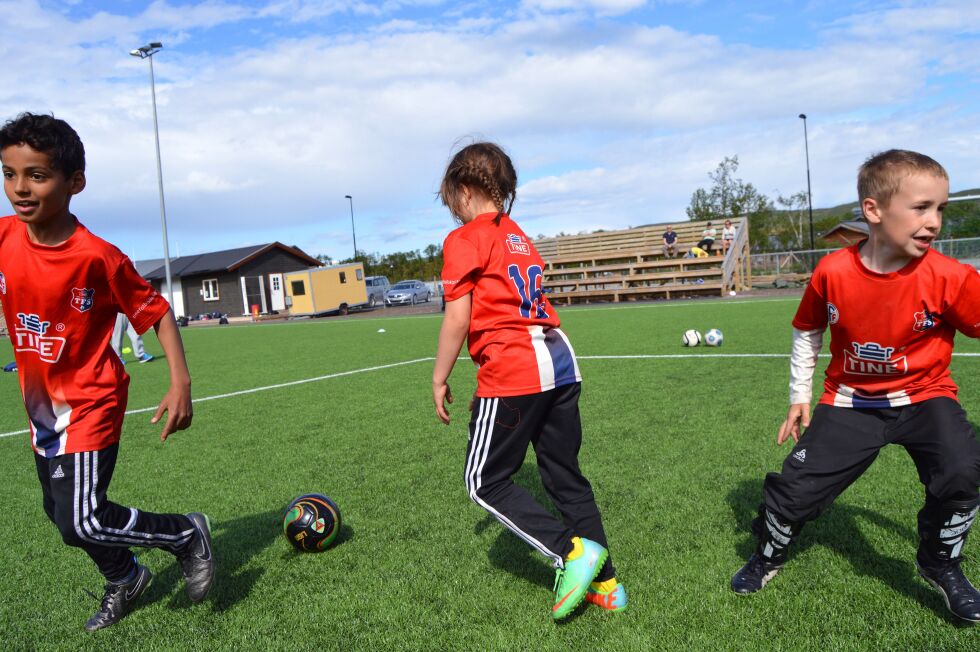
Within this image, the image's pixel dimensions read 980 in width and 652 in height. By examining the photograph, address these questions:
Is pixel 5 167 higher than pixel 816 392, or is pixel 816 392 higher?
pixel 5 167

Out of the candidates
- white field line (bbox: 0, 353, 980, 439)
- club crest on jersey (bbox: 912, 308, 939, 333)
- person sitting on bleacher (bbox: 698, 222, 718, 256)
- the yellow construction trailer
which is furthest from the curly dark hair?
the yellow construction trailer

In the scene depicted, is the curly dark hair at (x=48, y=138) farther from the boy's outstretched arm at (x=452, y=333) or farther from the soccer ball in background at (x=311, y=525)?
the soccer ball in background at (x=311, y=525)

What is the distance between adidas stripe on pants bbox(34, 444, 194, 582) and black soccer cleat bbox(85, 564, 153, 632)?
46mm

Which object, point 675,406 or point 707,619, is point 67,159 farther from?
point 675,406

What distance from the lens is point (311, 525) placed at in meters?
3.69

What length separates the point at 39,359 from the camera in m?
2.80

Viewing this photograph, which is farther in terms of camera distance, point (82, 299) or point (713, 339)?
point (713, 339)

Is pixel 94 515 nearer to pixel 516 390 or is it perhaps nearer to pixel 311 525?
pixel 311 525

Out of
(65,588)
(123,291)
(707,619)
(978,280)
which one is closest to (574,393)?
(707,619)

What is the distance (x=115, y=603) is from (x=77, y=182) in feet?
5.81

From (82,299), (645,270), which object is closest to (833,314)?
(82,299)

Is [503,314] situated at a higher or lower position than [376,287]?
higher

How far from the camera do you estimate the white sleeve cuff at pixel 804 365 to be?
3.02m

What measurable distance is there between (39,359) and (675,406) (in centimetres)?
520
